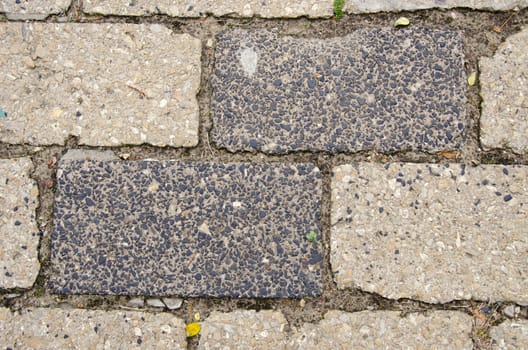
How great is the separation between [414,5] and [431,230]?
2.84 feet

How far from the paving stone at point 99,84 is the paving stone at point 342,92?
0.15 metres

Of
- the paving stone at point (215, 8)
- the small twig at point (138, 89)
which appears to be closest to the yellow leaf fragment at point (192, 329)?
the small twig at point (138, 89)

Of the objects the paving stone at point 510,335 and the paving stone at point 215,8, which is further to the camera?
the paving stone at point 215,8

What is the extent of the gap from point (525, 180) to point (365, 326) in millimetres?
792

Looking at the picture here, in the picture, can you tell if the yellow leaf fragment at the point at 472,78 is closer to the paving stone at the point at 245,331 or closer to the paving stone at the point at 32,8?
the paving stone at the point at 245,331

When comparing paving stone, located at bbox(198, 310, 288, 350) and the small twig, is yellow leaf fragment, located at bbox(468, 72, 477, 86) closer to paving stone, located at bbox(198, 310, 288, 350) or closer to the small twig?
paving stone, located at bbox(198, 310, 288, 350)

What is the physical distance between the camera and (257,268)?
1894 millimetres

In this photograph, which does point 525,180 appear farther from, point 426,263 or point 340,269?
point 340,269

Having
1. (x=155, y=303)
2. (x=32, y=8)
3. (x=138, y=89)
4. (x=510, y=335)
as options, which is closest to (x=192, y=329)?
(x=155, y=303)

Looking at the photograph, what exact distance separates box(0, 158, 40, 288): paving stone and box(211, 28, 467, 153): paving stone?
72 centimetres

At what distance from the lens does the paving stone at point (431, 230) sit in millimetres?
1892

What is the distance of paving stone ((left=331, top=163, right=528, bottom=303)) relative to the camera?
1.89 metres

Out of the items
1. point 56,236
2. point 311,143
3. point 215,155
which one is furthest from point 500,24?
point 56,236

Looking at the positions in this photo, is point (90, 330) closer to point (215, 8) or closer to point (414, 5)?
point (215, 8)
